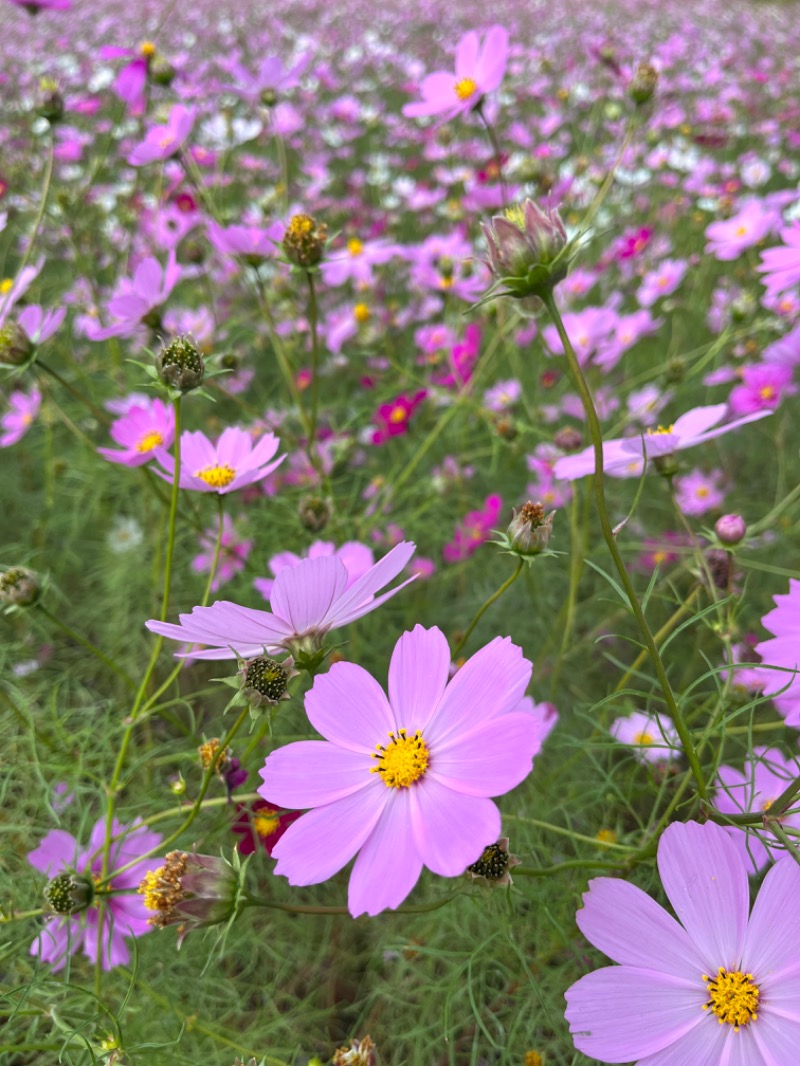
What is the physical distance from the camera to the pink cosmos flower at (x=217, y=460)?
0.64m

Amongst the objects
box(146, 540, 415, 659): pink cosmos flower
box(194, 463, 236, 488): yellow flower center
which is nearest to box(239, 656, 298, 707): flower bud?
box(146, 540, 415, 659): pink cosmos flower

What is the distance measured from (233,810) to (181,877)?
21 centimetres

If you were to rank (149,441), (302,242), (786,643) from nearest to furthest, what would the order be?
(786,643) < (302,242) < (149,441)

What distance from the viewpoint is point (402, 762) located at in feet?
1.36

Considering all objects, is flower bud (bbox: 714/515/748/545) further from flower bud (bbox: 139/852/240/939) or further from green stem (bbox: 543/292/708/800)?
flower bud (bbox: 139/852/240/939)

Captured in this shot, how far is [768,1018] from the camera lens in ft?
1.21

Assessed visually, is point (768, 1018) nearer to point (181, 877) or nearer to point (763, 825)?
point (763, 825)

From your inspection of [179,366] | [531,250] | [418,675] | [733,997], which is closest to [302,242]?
[179,366]

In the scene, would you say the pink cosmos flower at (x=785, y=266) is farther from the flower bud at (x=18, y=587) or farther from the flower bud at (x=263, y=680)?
the flower bud at (x=18, y=587)

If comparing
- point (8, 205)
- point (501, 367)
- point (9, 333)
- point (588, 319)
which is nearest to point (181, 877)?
point (9, 333)

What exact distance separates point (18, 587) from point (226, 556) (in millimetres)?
419

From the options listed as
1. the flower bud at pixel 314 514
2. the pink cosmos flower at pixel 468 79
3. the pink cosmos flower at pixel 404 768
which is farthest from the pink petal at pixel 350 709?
the pink cosmos flower at pixel 468 79

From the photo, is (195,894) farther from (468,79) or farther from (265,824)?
(468,79)

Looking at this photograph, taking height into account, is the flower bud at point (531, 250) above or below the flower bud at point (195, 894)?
above
